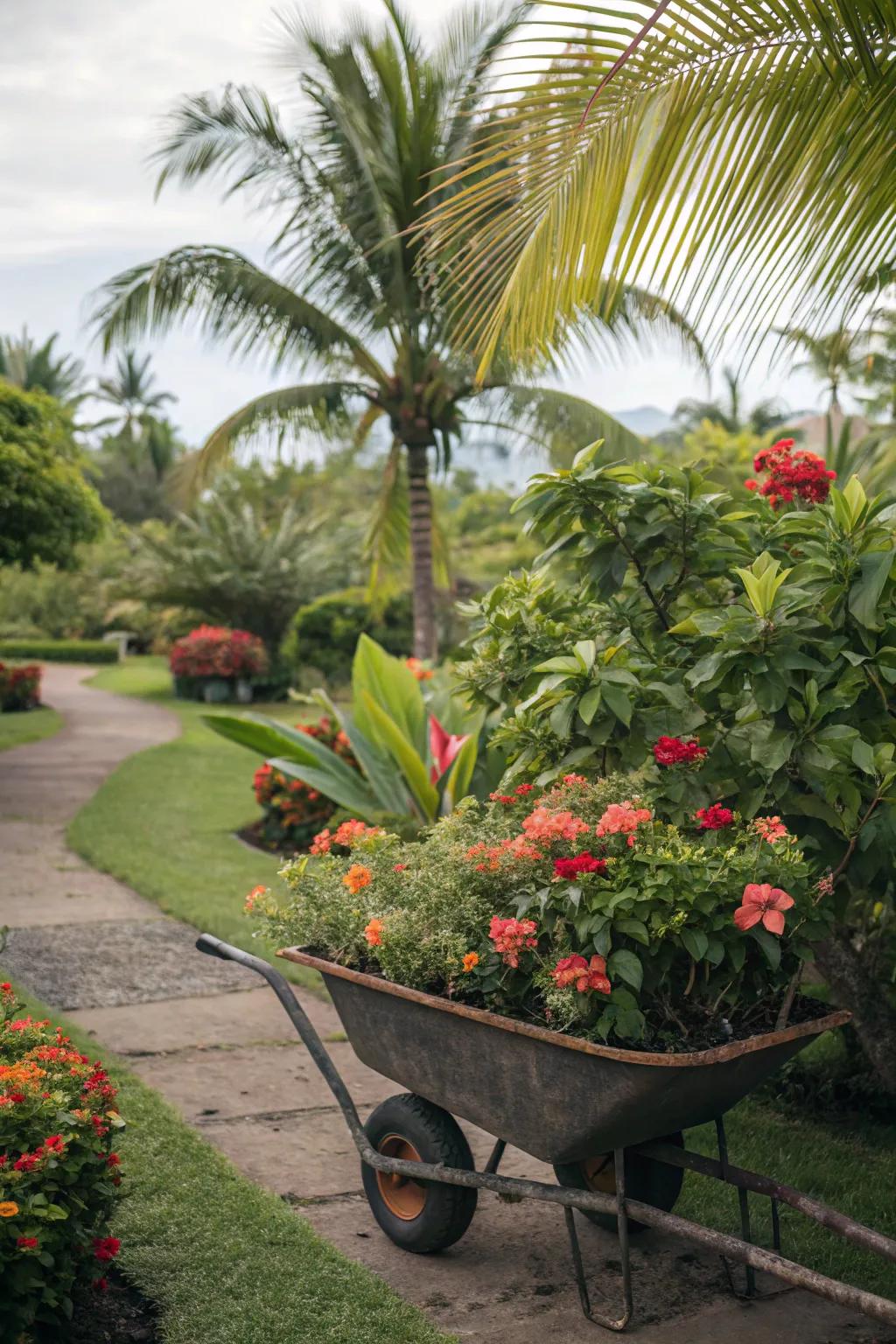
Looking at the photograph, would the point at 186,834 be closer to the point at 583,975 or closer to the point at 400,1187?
the point at 400,1187

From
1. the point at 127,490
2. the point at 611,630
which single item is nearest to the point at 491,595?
the point at 611,630

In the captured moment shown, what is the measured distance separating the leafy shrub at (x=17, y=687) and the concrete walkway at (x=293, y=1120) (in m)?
9.52

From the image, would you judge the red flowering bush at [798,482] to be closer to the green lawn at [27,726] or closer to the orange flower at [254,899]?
the orange flower at [254,899]

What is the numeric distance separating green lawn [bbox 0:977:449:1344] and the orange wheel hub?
21cm

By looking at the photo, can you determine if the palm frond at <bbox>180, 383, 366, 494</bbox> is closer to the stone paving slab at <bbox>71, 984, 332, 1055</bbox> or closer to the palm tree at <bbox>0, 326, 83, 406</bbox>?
the stone paving slab at <bbox>71, 984, 332, 1055</bbox>

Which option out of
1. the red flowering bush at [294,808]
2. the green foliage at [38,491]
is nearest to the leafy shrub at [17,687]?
the green foliage at [38,491]

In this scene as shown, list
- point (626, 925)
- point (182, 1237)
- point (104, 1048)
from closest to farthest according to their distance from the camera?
point (626, 925)
point (182, 1237)
point (104, 1048)

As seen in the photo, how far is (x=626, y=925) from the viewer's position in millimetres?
2572

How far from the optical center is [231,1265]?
9.91 ft

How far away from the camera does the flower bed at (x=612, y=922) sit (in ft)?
8.46

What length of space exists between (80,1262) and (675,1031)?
55.2 inches

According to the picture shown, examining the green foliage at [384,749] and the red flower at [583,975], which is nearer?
the red flower at [583,975]

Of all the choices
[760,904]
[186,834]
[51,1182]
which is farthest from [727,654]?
[186,834]

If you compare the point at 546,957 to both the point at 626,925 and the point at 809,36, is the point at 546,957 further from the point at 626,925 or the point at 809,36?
the point at 809,36
